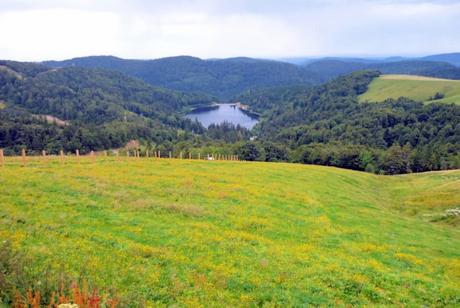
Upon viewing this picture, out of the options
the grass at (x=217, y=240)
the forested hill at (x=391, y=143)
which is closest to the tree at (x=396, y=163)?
the forested hill at (x=391, y=143)

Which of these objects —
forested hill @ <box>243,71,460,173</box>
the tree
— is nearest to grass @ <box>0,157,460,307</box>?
the tree

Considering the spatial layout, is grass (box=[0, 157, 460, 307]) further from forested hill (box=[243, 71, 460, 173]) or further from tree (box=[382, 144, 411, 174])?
forested hill (box=[243, 71, 460, 173])

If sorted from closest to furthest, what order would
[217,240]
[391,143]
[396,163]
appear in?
1. [217,240]
2. [396,163]
3. [391,143]

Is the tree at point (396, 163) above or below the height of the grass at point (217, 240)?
below

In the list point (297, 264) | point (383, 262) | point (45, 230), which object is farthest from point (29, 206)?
point (383, 262)

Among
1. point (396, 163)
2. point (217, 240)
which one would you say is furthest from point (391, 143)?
point (217, 240)

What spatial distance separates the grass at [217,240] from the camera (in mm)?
13273

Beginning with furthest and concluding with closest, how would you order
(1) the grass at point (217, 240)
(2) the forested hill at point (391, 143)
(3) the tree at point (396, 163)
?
(2) the forested hill at point (391, 143)
(3) the tree at point (396, 163)
(1) the grass at point (217, 240)

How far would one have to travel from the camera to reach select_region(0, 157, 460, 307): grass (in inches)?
523

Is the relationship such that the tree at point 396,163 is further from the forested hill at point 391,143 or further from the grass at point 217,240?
the grass at point 217,240

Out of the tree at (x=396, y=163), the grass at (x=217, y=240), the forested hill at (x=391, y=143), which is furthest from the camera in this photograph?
the forested hill at (x=391, y=143)

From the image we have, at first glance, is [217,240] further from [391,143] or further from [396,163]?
[391,143]

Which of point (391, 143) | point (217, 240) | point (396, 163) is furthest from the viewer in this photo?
point (391, 143)

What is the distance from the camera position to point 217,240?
1777 centimetres
